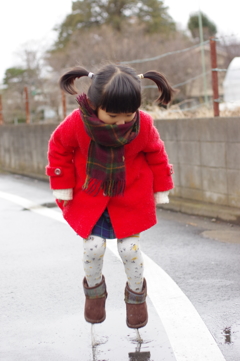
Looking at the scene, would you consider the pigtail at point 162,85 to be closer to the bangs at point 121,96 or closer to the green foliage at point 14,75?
the bangs at point 121,96

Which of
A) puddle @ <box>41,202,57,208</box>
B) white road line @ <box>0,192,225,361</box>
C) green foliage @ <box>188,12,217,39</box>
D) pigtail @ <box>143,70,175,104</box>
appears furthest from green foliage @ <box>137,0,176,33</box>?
pigtail @ <box>143,70,175,104</box>

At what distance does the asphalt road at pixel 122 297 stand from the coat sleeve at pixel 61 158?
0.86 metres

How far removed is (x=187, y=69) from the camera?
41.5 m

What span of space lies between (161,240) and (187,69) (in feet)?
121

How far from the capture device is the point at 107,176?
9.71ft

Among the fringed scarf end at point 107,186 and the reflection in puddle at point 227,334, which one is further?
the reflection in puddle at point 227,334

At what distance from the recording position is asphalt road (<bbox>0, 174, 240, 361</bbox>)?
3057mm

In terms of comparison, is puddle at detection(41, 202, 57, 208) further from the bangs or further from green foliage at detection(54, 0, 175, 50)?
green foliage at detection(54, 0, 175, 50)

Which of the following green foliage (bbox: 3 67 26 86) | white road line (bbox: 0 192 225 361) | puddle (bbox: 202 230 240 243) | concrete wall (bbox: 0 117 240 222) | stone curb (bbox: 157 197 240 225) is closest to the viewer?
white road line (bbox: 0 192 225 361)

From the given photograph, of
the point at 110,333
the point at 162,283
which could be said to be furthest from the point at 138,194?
the point at 162,283

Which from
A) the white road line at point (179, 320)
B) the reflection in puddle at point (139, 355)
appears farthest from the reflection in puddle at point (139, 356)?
the white road line at point (179, 320)

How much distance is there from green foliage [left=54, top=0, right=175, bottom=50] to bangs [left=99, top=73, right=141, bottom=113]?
5099cm

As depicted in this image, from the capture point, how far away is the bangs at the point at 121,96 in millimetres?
2730

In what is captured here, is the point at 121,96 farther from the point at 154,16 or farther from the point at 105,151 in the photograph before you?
the point at 154,16
